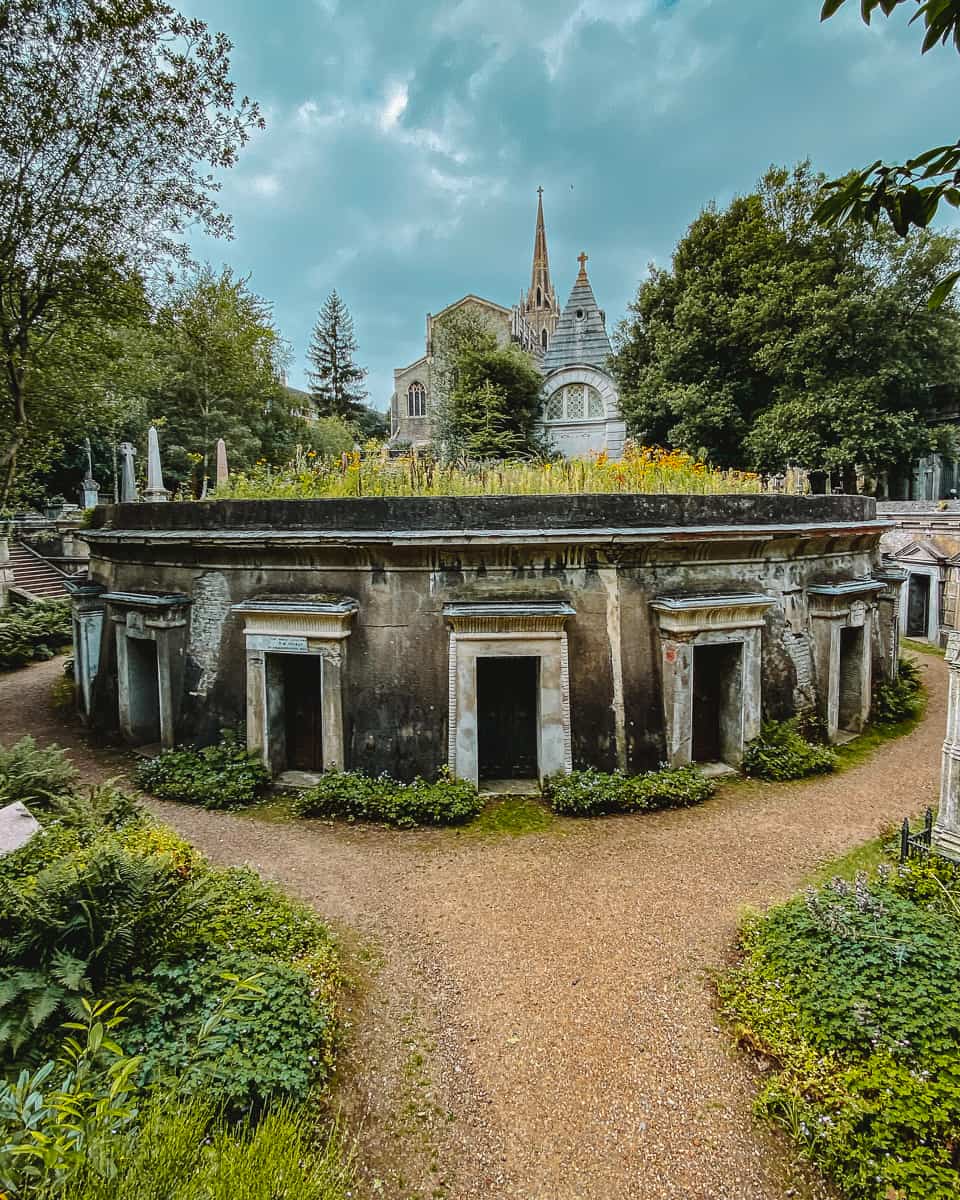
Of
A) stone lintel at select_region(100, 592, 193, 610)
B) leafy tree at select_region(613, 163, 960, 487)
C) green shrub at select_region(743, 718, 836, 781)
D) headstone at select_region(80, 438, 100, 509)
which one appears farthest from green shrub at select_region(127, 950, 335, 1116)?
headstone at select_region(80, 438, 100, 509)

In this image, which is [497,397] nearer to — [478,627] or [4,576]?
[478,627]

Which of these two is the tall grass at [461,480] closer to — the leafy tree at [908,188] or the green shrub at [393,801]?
the green shrub at [393,801]

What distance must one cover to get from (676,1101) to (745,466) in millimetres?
22964

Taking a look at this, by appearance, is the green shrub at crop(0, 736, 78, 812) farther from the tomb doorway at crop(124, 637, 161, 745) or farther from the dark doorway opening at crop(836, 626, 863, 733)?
the dark doorway opening at crop(836, 626, 863, 733)

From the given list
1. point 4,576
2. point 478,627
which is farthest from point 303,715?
point 4,576

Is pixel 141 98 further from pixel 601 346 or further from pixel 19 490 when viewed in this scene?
pixel 601 346

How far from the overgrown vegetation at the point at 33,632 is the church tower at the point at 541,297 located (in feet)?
158

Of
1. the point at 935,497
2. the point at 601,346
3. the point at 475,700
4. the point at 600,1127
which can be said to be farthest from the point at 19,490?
the point at 935,497

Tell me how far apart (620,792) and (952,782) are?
3426mm

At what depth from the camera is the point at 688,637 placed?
8.30 metres

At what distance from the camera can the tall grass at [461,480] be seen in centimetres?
916

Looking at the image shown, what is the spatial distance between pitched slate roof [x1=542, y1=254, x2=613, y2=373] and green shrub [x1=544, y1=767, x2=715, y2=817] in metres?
22.7

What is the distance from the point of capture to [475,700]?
8.06m

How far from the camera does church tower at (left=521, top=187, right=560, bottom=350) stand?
5750 centimetres
